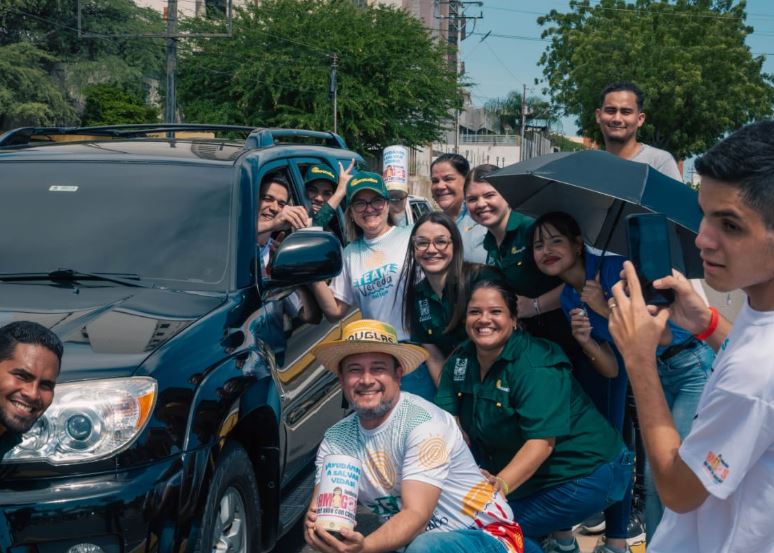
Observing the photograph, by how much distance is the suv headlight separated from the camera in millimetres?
2971

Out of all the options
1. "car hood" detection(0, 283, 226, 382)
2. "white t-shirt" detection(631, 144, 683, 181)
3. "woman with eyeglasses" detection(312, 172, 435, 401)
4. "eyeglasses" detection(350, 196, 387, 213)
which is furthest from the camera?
"white t-shirt" detection(631, 144, 683, 181)

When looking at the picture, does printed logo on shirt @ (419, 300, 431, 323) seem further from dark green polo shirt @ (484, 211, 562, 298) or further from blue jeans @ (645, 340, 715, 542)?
blue jeans @ (645, 340, 715, 542)

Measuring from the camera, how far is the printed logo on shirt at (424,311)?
15.9 feet

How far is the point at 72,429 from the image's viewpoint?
301 cm

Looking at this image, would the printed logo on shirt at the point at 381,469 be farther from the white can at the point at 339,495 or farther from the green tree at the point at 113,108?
the green tree at the point at 113,108

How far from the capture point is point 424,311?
15.9ft

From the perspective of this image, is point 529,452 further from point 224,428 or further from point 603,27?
point 603,27

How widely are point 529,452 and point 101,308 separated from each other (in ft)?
5.56

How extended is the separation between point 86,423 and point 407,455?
3.40 feet

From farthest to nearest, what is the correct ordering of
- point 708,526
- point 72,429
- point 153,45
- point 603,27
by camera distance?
point 603,27 → point 153,45 → point 72,429 → point 708,526

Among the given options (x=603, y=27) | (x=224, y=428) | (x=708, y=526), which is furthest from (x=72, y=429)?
(x=603, y=27)

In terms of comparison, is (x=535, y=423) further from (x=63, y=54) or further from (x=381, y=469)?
(x=63, y=54)

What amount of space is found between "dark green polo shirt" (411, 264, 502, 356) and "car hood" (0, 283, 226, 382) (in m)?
1.23

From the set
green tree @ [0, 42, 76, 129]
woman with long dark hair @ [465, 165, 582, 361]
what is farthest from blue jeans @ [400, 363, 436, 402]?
green tree @ [0, 42, 76, 129]
